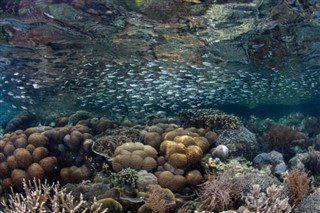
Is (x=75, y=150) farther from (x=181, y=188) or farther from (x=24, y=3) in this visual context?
(x=24, y=3)

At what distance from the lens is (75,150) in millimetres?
10680

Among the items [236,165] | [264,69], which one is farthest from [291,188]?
[264,69]

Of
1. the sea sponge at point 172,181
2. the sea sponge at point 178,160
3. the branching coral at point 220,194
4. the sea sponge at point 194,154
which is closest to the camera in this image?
the branching coral at point 220,194

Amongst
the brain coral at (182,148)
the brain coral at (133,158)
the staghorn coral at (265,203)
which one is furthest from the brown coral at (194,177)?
the staghorn coral at (265,203)

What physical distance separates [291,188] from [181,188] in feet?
10.1

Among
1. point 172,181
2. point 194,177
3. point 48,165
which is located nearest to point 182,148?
point 194,177

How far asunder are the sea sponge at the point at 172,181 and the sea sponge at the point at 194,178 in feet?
0.55

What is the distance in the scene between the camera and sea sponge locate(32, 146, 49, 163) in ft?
32.3

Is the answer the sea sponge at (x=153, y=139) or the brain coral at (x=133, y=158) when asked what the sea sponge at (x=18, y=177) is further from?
the sea sponge at (x=153, y=139)

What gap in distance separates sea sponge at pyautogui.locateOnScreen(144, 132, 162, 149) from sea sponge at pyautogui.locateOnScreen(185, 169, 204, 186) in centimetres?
191

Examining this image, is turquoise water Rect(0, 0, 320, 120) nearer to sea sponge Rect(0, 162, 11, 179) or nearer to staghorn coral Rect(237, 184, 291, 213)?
sea sponge Rect(0, 162, 11, 179)

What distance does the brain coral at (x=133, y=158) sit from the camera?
354 inches

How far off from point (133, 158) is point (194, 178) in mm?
2085

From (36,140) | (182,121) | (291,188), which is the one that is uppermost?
(291,188)
